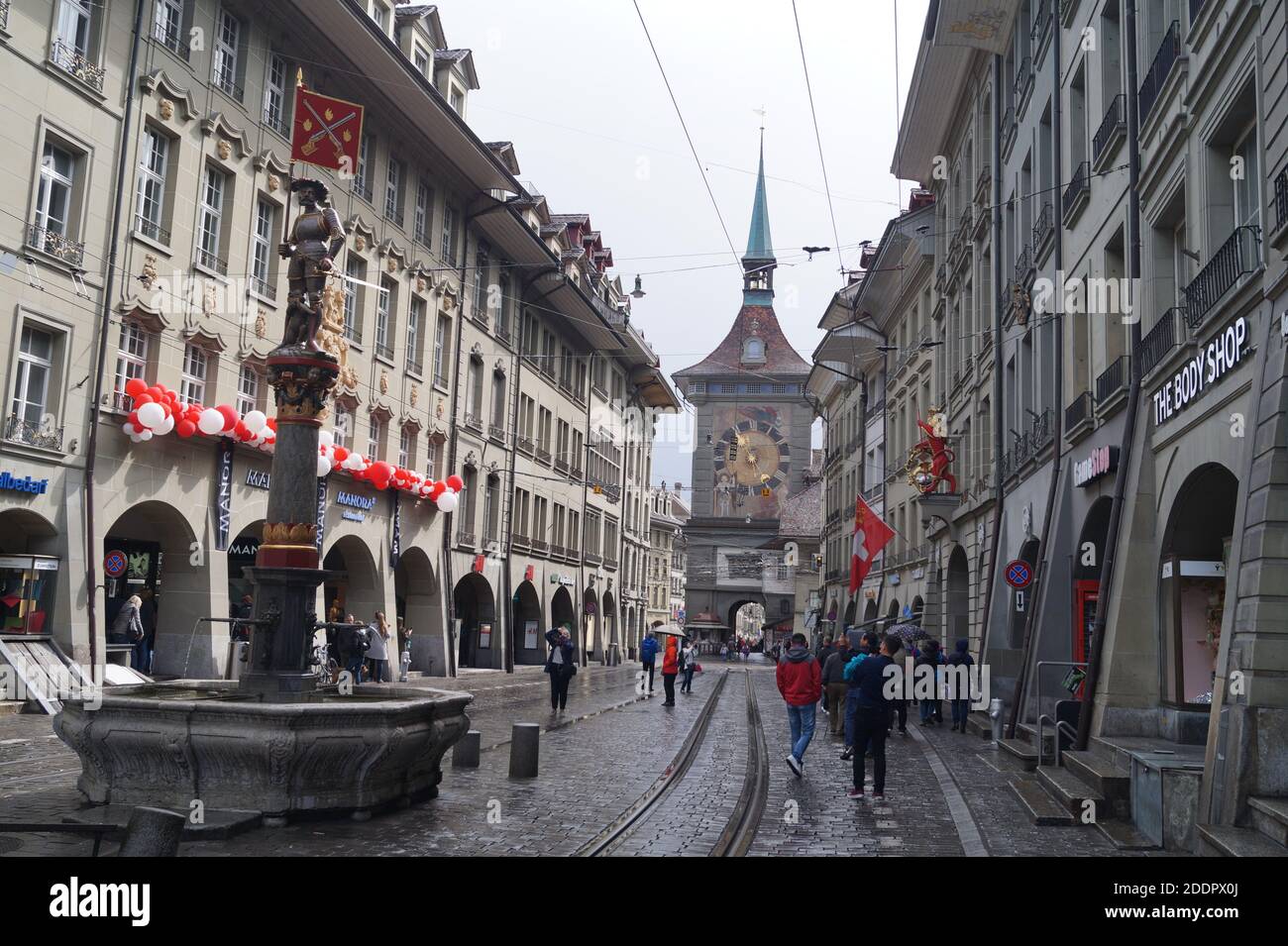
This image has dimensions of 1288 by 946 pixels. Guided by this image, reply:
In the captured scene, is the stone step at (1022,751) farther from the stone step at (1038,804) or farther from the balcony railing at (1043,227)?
the balcony railing at (1043,227)

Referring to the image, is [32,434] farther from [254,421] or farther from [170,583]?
[170,583]

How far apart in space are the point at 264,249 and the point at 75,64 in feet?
20.9

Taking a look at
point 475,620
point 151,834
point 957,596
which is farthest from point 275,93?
point 151,834

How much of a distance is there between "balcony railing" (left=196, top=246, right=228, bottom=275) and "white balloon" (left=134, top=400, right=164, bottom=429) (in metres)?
3.99

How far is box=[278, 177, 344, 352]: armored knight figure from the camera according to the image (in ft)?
36.1

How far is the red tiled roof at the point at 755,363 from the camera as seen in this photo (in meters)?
93.3

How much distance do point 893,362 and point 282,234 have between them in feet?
78.1

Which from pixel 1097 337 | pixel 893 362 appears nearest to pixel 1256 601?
pixel 1097 337

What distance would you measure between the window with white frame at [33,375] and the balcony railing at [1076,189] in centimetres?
1631

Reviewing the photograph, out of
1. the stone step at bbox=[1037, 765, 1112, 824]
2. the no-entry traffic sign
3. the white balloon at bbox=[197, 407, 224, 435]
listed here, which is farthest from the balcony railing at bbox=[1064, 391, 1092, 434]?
the white balloon at bbox=[197, 407, 224, 435]

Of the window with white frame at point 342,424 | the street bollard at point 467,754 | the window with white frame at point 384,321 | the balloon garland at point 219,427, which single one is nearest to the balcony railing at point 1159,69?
the street bollard at point 467,754

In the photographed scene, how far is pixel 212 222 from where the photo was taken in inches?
920
